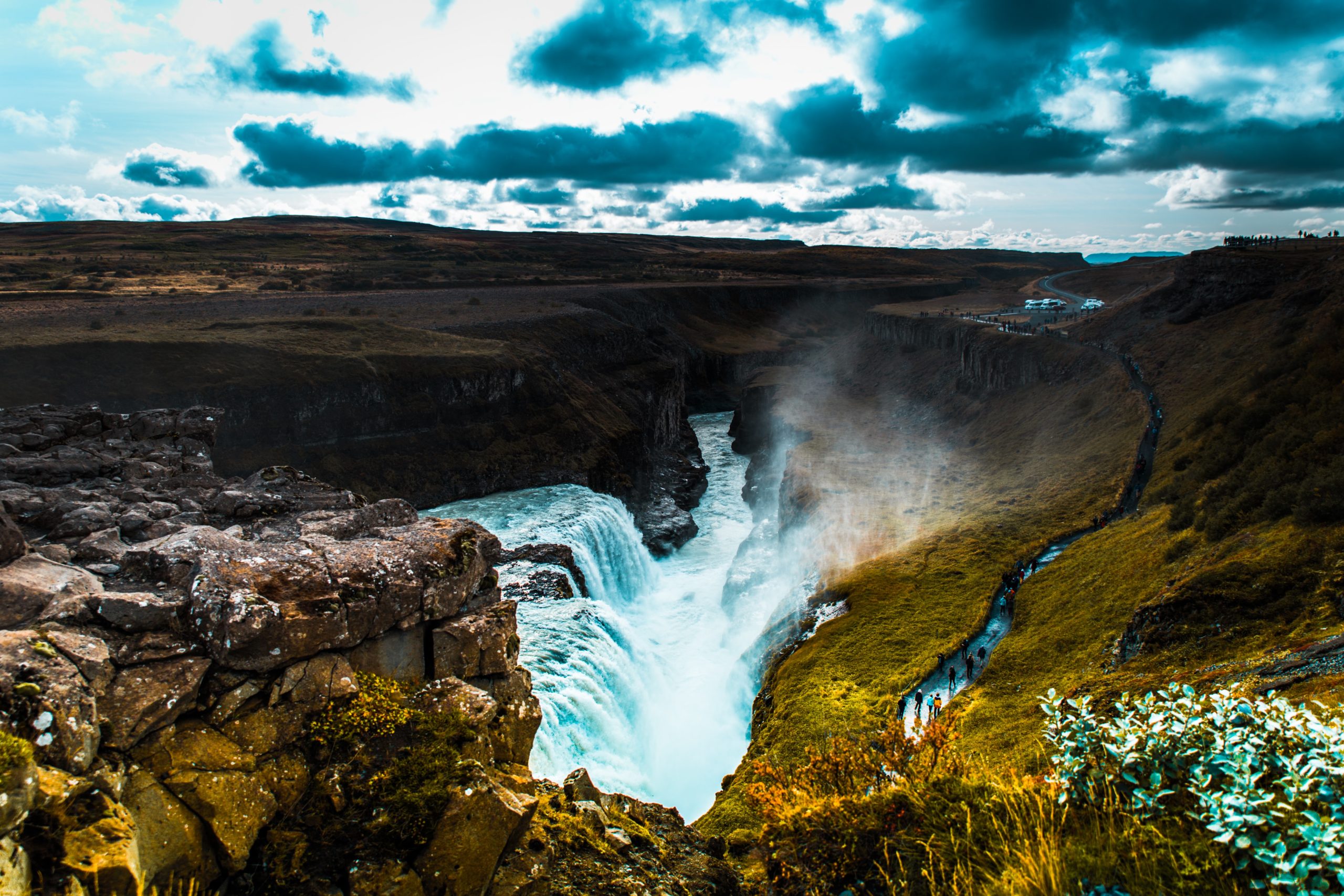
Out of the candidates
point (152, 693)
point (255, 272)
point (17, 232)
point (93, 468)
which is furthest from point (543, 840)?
point (17, 232)

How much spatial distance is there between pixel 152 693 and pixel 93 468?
16901 millimetres

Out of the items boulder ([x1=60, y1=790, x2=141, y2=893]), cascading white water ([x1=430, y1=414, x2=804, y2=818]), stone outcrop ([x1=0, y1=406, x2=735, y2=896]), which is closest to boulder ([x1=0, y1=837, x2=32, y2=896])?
stone outcrop ([x1=0, y1=406, x2=735, y2=896])

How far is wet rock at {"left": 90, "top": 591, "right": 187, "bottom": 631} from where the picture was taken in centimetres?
1170

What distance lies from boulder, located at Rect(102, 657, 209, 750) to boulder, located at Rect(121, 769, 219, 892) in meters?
0.66

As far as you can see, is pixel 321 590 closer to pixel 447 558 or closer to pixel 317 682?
pixel 317 682

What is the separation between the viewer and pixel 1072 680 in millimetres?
25781

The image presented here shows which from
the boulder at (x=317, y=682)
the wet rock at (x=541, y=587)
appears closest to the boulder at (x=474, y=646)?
the boulder at (x=317, y=682)

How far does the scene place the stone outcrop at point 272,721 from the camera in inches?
365

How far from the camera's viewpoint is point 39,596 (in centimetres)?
1186

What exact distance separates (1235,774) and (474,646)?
13276 millimetres

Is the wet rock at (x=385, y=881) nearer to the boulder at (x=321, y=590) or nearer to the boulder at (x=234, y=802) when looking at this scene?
the boulder at (x=234, y=802)

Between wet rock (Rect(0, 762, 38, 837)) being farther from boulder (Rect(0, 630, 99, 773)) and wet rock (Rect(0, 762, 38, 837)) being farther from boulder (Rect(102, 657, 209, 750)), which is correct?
boulder (Rect(102, 657, 209, 750))

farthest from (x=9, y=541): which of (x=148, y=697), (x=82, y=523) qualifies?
(x=148, y=697)

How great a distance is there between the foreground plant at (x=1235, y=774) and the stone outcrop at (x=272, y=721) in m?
7.81
